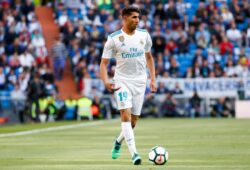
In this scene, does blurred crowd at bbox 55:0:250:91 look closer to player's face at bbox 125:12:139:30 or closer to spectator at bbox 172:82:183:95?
spectator at bbox 172:82:183:95

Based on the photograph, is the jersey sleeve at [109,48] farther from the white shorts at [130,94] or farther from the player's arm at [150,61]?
the player's arm at [150,61]

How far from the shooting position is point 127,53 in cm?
1512

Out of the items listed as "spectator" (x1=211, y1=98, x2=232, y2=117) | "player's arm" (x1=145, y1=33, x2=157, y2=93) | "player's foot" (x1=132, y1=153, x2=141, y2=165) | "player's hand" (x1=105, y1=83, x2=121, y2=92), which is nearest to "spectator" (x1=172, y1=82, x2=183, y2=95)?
"spectator" (x1=211, y1=98, x2=232, y2=117)

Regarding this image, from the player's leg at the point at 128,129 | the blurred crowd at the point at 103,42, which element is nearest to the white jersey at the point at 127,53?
the player's leg at the point at 128,129

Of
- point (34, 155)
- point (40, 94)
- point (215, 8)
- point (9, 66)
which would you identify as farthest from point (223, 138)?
point (215, 8)

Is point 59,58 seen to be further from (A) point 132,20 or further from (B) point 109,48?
(A) point 132,20

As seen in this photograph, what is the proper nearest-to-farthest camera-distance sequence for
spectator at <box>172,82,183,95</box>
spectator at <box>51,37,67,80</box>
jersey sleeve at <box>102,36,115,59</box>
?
jersey sleeve at <box>102,36,115,59</box> → spectator at <box>172,82,183,95</box> → spectator at <box>51,37,67,80</box>

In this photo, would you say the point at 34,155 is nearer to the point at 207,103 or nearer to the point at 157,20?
the point at 207,103

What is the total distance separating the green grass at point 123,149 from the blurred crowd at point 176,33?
42.4 ft

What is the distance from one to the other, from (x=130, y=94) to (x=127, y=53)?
656 millimetres

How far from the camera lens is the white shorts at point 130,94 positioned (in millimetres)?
14859

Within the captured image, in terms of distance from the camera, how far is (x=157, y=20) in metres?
42.8

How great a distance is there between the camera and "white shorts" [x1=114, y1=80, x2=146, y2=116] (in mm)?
14859

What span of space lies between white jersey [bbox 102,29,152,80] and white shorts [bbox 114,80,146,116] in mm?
88
